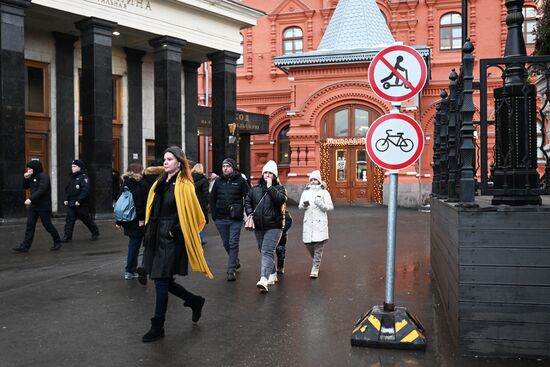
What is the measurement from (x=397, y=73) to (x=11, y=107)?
533 inches

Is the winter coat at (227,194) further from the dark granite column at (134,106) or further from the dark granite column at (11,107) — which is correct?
the dark granite column at (134,106)

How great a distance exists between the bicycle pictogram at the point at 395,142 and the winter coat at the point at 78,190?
8.80 m

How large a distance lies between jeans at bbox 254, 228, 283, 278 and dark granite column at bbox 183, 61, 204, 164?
16.5 metres

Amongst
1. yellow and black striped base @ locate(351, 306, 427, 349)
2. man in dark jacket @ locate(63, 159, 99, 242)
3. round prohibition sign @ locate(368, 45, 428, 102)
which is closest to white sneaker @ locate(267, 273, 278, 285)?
yellow and black striped base @ locate(351, 306, 427, 349)

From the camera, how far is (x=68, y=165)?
1986 centimetres

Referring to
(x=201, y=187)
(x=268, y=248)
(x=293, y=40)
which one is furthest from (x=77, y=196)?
(x=293, y=40)

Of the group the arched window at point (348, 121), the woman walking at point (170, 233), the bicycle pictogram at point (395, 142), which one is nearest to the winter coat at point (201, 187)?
the woman walking at point (170, 233)

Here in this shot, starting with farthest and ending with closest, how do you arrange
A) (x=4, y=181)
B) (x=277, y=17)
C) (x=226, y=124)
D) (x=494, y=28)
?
(x=277, y=17) → (x=494, y=28) → (x=226, y=124) → (x=4, y=181)

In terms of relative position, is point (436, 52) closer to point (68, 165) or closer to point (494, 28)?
point (494, 28)

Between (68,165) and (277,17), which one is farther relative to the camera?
(277,17)

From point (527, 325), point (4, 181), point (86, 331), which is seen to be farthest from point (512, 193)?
point (4, 181)

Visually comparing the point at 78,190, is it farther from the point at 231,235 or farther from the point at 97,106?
the point at 97,106

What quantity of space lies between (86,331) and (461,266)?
147 inches

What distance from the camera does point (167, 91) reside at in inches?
807
